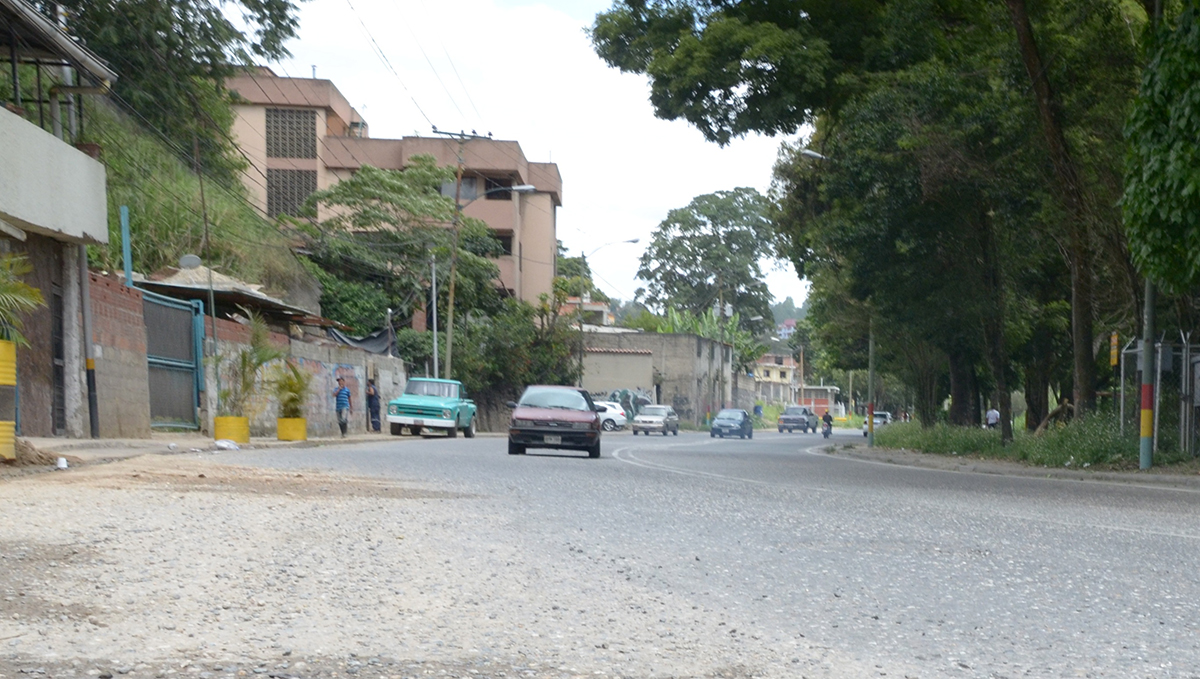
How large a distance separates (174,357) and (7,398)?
12744 mm

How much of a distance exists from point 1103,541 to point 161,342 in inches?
869

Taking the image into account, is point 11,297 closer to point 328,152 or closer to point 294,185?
point 294,185

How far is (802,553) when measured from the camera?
9234mm

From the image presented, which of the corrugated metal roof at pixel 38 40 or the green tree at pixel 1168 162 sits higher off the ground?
the corrugated metal roof at pixel 38 40

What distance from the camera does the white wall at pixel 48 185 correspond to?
19.3m

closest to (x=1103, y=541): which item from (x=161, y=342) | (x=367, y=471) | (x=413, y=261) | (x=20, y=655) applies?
(x=20, y=655)

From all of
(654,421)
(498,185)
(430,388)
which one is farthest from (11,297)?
(498,185)

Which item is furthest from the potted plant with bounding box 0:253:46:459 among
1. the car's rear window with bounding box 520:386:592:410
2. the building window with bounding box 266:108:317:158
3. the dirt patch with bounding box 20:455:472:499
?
the building window with bounding box 266:108:317:158

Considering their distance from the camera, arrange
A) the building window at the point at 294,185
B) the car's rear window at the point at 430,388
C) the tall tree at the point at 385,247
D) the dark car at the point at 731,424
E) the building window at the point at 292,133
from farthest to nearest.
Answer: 1. the building window at the point at 294,185
2. the building window at the point at 292,133
3. the dark car at the point at 731,424
4. the tall tree at the point at 385,247
5. the car's rear window at the point at 430,388

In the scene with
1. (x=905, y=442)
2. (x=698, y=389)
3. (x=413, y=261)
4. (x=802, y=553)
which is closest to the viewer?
(x=802, y=553)

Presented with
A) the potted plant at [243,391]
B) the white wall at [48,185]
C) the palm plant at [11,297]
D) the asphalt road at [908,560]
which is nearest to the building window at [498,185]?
the potted plant at [243,391]

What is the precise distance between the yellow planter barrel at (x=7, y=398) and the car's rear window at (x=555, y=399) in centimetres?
1153

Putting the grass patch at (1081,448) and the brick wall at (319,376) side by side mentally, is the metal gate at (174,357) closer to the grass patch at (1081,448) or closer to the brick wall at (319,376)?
the brick wall at (319,376)

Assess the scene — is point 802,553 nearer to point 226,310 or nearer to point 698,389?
point 226,310
